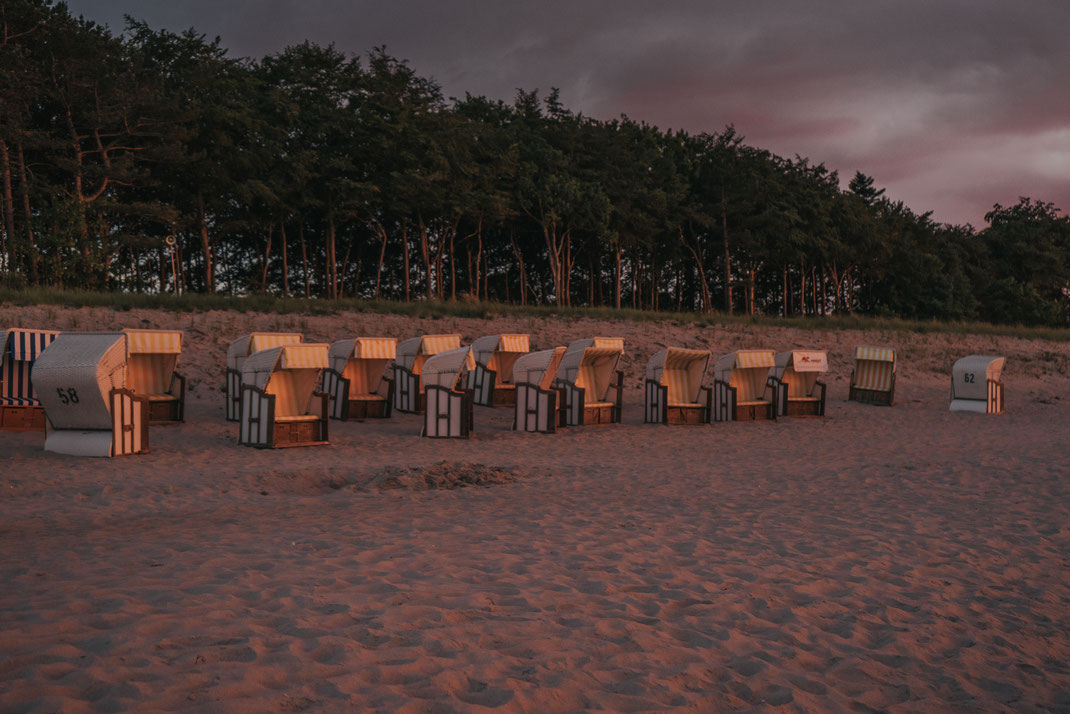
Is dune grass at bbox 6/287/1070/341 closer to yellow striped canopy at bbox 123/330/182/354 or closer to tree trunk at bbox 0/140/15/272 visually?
tree trunk at bbox 0/140/15/272

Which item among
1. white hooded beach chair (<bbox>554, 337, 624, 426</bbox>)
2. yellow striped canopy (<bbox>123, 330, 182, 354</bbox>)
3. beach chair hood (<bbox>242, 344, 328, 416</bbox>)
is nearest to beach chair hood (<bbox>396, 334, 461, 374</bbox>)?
white hooded beach chair (<bbox>554, 337, 624, 426</bbox>)

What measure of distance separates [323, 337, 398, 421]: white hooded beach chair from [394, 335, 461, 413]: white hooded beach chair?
0.58 m

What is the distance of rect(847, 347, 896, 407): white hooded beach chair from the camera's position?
71.2ft

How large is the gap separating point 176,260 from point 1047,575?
41.5 meters

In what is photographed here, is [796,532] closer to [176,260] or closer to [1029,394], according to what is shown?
[1029,394]

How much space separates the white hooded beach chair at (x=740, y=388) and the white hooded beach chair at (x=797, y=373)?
291 mm

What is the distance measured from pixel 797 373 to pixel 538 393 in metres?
Answer: 7.83

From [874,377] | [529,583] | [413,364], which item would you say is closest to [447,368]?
[413,364]

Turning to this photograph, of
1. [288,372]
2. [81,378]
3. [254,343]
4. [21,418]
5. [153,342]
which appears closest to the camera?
[81,378]

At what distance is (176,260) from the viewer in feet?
133

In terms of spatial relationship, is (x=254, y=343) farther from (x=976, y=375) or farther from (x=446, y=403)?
(x=976, y=375)

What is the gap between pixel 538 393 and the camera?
14.7 metres

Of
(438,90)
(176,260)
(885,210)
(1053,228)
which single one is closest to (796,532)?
(438,90)

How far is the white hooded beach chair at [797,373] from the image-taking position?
1828cm
